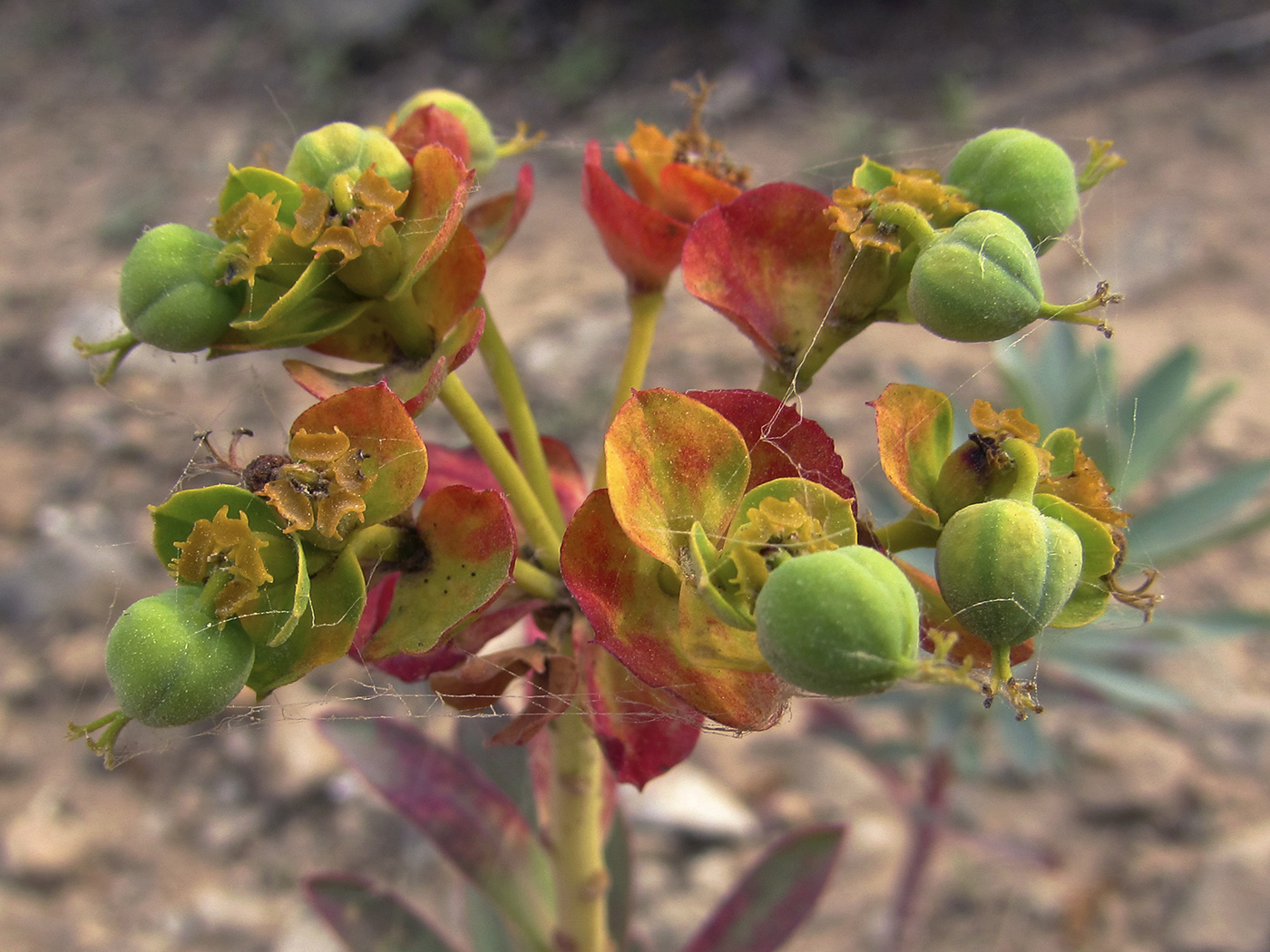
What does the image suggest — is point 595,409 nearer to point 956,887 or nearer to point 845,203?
point 956,887

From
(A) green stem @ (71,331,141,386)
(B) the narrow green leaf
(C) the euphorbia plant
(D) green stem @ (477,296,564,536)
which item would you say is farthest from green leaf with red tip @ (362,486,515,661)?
(B) the narrow green leaf

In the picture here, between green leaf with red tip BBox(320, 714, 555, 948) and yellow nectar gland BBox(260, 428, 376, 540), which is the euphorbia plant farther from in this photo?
green leaf with red tip BBox(320, 714, 555, 948)

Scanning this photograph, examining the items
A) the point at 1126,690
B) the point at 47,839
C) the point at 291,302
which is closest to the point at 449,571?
the point at 291,302

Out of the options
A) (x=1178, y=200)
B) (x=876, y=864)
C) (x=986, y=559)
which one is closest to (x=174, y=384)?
(x=876, y=864)

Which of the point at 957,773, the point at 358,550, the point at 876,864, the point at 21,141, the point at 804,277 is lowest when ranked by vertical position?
the point at 876,864

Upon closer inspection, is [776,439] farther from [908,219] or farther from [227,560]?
[227,560]

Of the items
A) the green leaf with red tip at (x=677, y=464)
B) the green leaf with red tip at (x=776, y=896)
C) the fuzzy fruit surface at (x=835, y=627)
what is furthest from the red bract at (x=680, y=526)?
the green leaf with red tip at (x=776, y=896)

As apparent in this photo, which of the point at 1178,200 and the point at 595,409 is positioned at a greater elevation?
the point at 1178,200

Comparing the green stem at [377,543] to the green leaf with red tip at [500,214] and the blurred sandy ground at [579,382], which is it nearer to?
the blurred sandy ground at [579,382]
